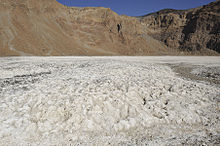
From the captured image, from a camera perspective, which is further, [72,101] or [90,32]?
[90,32]

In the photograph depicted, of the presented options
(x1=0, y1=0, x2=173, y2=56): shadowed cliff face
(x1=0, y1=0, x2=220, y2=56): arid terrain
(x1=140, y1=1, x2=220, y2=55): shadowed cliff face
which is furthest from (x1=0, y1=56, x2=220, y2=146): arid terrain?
(x1=140, y1=1, x2=220, y2=55): shadowed cliff face

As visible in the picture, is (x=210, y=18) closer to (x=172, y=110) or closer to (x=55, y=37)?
(x=55, y=37)

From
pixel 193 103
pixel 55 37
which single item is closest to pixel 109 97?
pixel 193 103

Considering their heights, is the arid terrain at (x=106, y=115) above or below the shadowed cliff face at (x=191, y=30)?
below

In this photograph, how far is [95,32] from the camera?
73438 millimetres

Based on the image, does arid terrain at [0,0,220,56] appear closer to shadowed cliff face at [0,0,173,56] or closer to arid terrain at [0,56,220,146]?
shadowed cliff face at [0,0,173,56]

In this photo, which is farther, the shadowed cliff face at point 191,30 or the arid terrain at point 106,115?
the shadowed cliff face at point 191,30

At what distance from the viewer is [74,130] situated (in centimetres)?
516

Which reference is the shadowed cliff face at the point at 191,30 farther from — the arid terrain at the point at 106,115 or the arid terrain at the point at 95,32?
the arid terrain at the point at 106,115

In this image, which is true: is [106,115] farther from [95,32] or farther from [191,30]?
[191,30]

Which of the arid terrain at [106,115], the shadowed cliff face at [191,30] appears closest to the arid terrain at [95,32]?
the shadowed cliff face at [191,30]

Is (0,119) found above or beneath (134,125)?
above

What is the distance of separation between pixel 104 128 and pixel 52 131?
1.69 meters

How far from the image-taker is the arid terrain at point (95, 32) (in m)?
50.4
